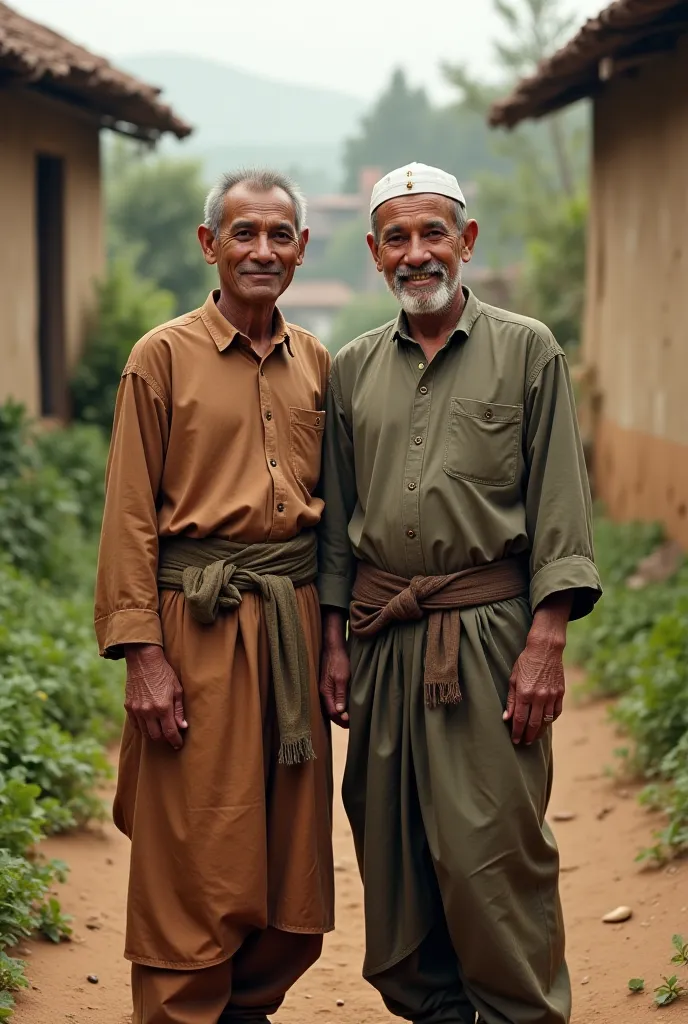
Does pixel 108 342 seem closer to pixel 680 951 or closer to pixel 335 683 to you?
pixel 335 683

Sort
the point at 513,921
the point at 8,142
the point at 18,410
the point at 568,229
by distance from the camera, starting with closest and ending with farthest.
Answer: the point at 513,921 < the point at 18,410 < the point at 8,142 < the point at 568,229

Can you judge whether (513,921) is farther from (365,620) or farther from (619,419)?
(619,419)

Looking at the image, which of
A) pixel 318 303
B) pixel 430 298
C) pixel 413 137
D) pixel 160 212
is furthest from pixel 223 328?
pixel 413 137

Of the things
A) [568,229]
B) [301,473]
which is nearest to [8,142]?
[301,473]

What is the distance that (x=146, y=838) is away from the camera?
354cm

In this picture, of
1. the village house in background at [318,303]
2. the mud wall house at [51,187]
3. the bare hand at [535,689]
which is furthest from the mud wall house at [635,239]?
the village house in background at [318,303]

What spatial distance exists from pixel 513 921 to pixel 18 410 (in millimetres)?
6092

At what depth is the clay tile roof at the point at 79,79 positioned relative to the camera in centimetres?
822

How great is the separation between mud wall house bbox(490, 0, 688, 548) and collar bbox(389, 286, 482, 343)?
3.90 metres

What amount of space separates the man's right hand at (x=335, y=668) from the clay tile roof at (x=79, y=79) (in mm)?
5198

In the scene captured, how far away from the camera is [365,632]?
3668 millimetres

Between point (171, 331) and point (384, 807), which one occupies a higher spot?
point (171, 331)

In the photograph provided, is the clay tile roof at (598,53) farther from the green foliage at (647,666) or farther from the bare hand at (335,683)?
the bare hand at (335,683)

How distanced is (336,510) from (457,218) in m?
0.86
